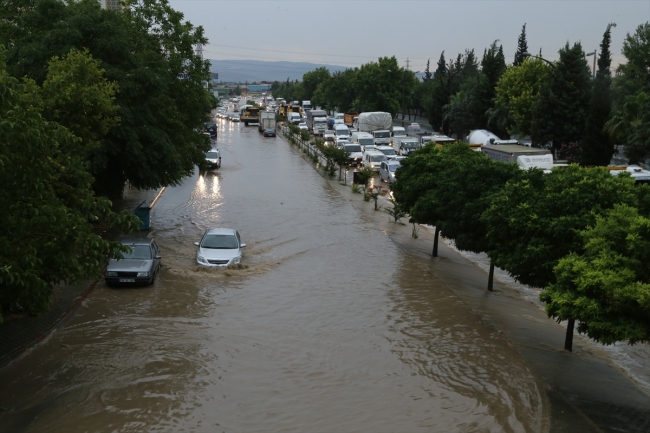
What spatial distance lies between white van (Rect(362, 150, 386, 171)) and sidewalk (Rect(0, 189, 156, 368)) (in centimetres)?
3052

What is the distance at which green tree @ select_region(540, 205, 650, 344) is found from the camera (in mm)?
11875

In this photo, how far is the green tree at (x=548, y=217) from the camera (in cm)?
1509

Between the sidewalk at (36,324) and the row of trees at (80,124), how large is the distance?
529mm

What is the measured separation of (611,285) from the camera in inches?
474

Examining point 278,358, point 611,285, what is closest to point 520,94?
point 278,358

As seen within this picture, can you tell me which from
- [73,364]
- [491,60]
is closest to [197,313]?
[73,364]

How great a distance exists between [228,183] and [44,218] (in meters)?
32.0

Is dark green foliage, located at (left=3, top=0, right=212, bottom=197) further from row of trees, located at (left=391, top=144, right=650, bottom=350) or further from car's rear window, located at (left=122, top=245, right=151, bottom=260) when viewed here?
row of trees, located at (left=391, top=144, right=650, bottom=350)

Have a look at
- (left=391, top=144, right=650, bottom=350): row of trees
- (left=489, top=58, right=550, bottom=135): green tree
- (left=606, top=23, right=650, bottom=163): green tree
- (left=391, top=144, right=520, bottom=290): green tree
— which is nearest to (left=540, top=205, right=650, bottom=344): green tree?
(left=391, top=144, right=650, bottom=350): row of trees

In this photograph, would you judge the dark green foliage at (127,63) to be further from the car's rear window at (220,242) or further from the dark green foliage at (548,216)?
the dark green foliage at (548,216)

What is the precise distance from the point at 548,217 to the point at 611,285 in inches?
150

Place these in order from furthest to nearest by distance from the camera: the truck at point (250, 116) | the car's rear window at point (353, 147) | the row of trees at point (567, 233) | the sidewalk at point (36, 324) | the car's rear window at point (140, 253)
A: 1. the truck at point (250, 116)
2. the car's rear window at point (353, 147)
3. the car's rear window at point (140, 253)
4. the sidewalk at point (36, 324)
5. the row of trees at point (567, 233)

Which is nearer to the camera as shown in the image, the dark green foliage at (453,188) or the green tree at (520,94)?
the dark green foliage at (453,188)

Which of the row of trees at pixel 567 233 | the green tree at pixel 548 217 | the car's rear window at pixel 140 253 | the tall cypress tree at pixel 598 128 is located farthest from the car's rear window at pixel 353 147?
the green tree at pixel 548 217
